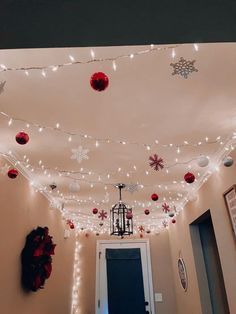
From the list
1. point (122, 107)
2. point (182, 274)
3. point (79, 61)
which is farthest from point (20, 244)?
point (182, 274)

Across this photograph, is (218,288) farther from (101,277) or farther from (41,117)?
(41,117)

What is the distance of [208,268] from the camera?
133 inches

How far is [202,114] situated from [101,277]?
391 centimetres

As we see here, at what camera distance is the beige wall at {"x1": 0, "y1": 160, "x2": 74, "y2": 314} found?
7.02ft

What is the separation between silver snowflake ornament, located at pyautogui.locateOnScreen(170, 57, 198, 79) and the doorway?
198 centimetres

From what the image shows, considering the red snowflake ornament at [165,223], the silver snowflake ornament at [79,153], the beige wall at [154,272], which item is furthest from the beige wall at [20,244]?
the red snowflake ornament at [165,223]

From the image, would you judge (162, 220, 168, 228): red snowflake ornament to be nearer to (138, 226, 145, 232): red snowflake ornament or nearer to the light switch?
(138, 226, 145, 232): red snowflake ornament

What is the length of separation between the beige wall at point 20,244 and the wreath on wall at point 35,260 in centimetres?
7

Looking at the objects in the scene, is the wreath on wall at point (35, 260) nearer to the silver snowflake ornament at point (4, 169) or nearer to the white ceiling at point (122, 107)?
the white ceiling at point (122, 107)

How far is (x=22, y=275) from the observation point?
8.02ft

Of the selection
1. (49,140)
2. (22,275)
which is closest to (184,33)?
(49,140)

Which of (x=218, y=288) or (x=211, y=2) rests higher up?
(x=211, y=2)

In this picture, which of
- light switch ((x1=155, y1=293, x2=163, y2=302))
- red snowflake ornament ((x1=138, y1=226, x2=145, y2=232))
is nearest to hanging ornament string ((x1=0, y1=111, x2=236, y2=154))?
red snowflake ornament ((x1=138, y1=226, x2=145, y2=232))

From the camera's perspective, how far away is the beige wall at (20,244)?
2.14 m
